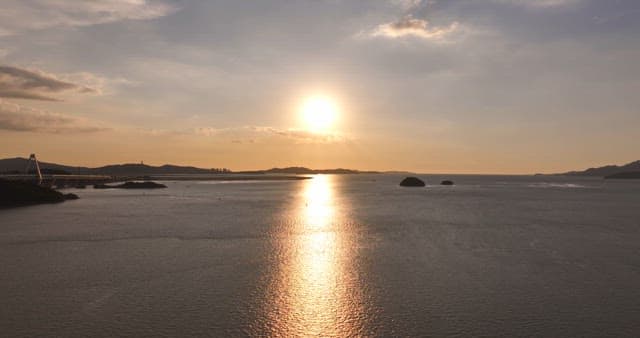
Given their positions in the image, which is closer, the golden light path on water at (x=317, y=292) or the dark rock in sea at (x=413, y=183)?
the golden light path on water at (x=317, y=292)

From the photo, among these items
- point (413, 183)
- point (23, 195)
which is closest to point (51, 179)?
point (23, 195)

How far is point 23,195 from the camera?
7781cm

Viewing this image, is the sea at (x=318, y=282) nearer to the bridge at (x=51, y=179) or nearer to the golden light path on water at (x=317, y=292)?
the golden light path on water at (x=317, y=292)

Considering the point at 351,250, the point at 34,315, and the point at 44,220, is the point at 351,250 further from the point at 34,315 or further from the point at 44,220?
the point at 44,220

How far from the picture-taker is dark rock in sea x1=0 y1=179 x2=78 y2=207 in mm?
74625

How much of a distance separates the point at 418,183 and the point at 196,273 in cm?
15994

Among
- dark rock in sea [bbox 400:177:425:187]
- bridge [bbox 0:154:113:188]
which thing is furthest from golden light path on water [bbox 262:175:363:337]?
dark rock in sea [bbox 400:177:425:187]

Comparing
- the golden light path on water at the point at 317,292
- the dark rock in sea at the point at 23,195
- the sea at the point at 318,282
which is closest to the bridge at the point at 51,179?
the dark rock in sea at the point at 23,195

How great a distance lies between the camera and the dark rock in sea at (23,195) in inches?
2938

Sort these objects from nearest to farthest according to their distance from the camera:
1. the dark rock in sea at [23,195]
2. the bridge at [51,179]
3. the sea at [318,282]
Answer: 1. the sea at [318,282]
2. the dark rock in sea at [23,195]
3. the bridge at [51,179]

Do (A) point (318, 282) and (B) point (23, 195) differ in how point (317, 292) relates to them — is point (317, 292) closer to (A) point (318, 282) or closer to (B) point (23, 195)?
(A) point (318, 282)

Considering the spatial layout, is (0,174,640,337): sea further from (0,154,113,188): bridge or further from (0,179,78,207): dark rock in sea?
(0,154,113,188): bridge

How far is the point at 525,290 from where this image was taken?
73.4 feet

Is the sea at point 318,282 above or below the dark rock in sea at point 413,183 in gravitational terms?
below
